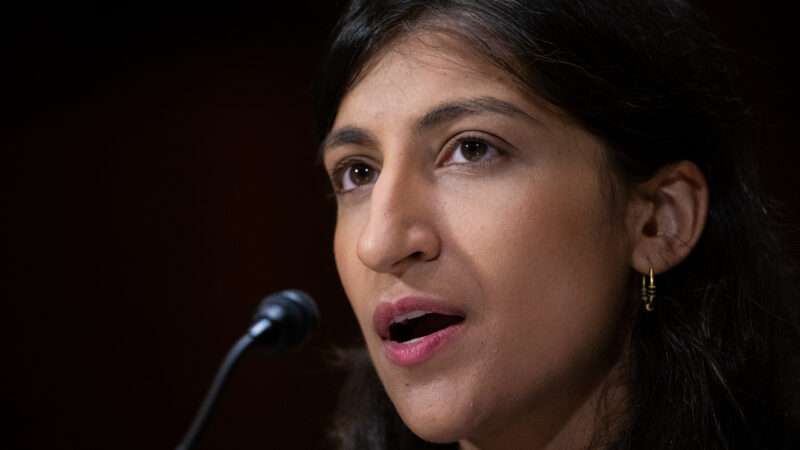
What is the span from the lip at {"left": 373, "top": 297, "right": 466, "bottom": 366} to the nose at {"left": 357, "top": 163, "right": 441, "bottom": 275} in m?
0.05

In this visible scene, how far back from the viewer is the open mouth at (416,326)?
4.00 ft

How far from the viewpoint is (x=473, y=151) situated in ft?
3.94

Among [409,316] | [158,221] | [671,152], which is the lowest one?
[158,221]

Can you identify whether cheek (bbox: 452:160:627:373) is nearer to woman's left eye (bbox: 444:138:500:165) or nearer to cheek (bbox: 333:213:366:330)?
woman's left eye (bbox: 444:138:500:165)

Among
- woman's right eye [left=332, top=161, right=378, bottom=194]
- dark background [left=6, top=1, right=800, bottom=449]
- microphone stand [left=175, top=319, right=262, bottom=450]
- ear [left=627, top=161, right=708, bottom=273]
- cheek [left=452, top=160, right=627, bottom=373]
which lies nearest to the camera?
microphone stand [left=175, top=319, right=262, bottom=450]

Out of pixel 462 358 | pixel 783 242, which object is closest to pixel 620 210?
pixel 462 358

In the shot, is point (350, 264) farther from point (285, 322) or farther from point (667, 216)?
point (667, 216)

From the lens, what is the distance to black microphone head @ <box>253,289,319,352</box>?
1091 mm

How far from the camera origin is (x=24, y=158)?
7.26 feet

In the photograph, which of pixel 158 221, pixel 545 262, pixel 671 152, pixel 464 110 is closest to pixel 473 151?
pixel 464 110

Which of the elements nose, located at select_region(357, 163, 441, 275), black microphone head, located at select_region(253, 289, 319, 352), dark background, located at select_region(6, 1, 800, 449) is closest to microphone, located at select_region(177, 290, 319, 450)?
black microphone head, located at select_region(253, 289, 319, 352)

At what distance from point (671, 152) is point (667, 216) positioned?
0.29 feet

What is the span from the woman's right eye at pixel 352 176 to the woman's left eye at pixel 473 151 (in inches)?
7.0

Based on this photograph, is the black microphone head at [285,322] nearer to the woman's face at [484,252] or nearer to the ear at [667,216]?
the woman's face at [484,252]
